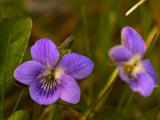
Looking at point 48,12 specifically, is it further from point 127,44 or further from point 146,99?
point 127,44

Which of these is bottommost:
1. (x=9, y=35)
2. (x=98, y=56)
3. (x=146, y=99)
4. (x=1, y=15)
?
(x=146, y=99)

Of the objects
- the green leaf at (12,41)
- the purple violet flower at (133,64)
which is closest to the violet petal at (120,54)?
the purple violet flower at (133,64)

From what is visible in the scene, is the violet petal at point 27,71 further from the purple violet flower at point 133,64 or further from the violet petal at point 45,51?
the purple violet flower at point 133,64

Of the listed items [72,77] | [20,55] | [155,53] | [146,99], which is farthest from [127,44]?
[155,53]

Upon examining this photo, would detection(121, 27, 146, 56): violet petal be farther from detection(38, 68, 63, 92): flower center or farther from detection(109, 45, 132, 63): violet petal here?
detection(38, 68, 63, 92): flower center

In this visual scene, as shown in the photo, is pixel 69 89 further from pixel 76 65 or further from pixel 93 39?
pixel 93 39

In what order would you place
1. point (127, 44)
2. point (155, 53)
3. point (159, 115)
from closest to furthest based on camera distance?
point (127, 44)
point (159, 115)
point (155, 53)

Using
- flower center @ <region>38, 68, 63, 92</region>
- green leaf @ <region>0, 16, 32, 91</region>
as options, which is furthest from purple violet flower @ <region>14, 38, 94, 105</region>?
green leaf @ <region>0, 16, 32, 91</region>
